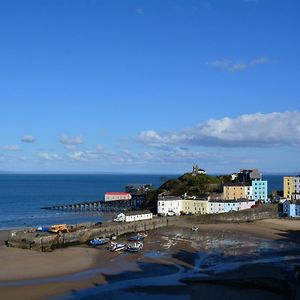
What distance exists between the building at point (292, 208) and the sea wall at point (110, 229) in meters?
2.04

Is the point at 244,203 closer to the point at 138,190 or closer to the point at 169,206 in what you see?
the point at 169,206

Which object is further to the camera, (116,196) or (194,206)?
(116,196)

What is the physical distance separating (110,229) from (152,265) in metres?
20.4

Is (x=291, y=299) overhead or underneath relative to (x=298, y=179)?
underneath

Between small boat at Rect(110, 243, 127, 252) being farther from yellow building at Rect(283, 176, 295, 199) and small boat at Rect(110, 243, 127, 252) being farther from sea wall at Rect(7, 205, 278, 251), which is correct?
yellow building at Rect(283, 176, 295, 199)

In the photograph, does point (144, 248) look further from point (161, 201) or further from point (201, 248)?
point (161, 201)

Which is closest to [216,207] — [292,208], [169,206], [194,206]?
[194,206]

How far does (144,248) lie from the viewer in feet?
177

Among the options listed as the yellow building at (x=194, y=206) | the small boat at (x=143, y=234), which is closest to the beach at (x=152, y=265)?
the small boat at (x=143, y=234)

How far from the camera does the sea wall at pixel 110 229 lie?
5472cm

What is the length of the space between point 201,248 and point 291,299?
75.7 feet

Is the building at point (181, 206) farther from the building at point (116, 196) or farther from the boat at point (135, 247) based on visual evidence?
→ the building at point (116, 196)

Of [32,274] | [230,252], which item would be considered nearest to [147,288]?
[32,274]

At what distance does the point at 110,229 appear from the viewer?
6444 cm
